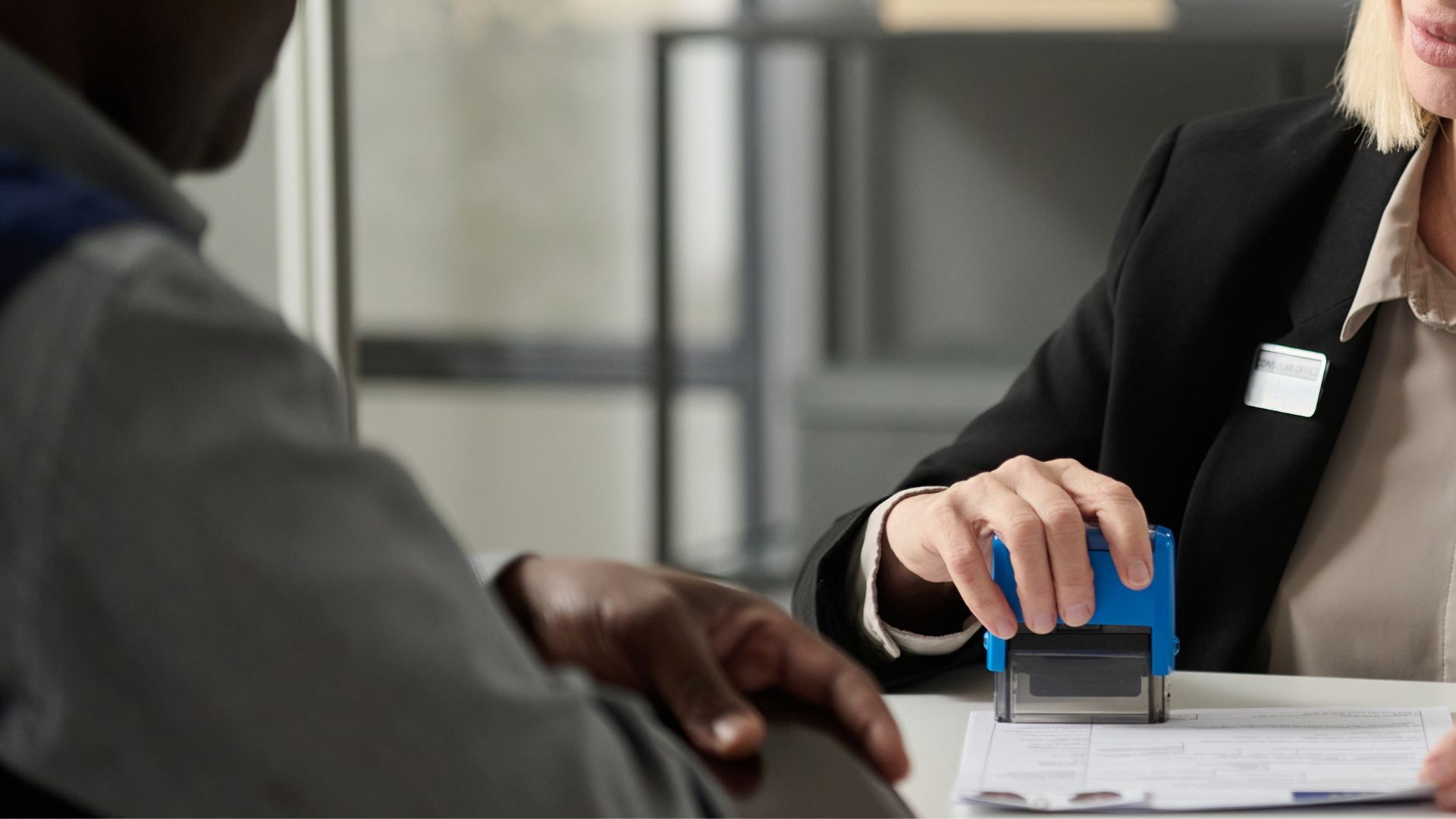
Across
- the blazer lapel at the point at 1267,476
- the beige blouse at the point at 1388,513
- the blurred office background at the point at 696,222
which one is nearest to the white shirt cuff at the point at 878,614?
the beige blouse at the point at 1388,513

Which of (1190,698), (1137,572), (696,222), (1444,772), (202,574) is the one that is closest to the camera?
(202,574)

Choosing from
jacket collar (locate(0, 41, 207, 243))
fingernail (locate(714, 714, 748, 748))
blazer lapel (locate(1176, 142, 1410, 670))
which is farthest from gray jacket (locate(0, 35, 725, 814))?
blazer lapel (locate(1176, 142, 1410, 670))

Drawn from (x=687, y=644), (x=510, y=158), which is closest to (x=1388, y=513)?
(x=687, y=644)

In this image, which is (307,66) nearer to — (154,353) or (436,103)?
(436,103)

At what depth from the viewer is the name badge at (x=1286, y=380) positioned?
116 cm

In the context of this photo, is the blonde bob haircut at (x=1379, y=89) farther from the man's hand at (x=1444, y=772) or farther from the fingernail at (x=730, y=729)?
the fingernail at (x=730, y=729)

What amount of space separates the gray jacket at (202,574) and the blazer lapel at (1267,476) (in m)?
0.86

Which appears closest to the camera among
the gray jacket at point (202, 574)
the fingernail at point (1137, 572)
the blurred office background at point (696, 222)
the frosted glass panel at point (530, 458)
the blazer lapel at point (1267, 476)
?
the gray jacket at point (202, 574)

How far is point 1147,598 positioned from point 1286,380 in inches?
15.1

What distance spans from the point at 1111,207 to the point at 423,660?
303cm

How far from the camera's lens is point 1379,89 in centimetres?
123

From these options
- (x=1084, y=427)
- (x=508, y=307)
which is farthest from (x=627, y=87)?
(x=1084, y=427)

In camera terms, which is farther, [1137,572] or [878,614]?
[878,614]

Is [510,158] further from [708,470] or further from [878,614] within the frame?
[878,614]
